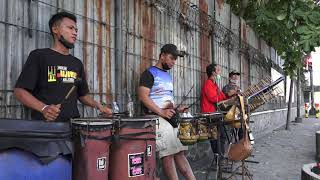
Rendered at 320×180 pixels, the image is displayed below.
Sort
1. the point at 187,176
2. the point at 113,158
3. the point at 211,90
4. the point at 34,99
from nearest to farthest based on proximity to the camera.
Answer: the point at 34,99 → the point at 113,158 → the point at 187,176 → the point at 211,90

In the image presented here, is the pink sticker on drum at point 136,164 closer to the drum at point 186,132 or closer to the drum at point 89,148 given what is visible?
the drum at point 89,148

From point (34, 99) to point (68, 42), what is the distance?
62cm

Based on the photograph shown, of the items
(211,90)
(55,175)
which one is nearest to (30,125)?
(55,175)

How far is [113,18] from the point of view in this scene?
17.2ft

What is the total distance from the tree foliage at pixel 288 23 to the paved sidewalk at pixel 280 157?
2060mm

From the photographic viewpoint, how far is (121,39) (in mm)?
5301

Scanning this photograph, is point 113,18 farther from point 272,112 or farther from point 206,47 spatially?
point 272,112

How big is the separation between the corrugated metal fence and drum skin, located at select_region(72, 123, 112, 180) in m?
0.75

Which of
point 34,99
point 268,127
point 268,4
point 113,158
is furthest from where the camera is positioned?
point 268,127

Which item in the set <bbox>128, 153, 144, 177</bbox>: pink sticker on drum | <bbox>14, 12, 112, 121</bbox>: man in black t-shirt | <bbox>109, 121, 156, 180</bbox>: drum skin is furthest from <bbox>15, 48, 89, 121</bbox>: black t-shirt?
<bbox>128, 153, 144, 177</bbox>: pink sticker on drum

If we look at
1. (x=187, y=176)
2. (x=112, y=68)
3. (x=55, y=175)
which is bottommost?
(x=187, y=176)

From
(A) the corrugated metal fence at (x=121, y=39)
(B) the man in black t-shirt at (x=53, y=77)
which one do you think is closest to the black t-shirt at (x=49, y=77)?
(B) the man in black t-shirt at (x=53, y=77)

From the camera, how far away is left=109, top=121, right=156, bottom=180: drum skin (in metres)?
3.56

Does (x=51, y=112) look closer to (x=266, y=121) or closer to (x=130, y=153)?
(x=130, y=153)
